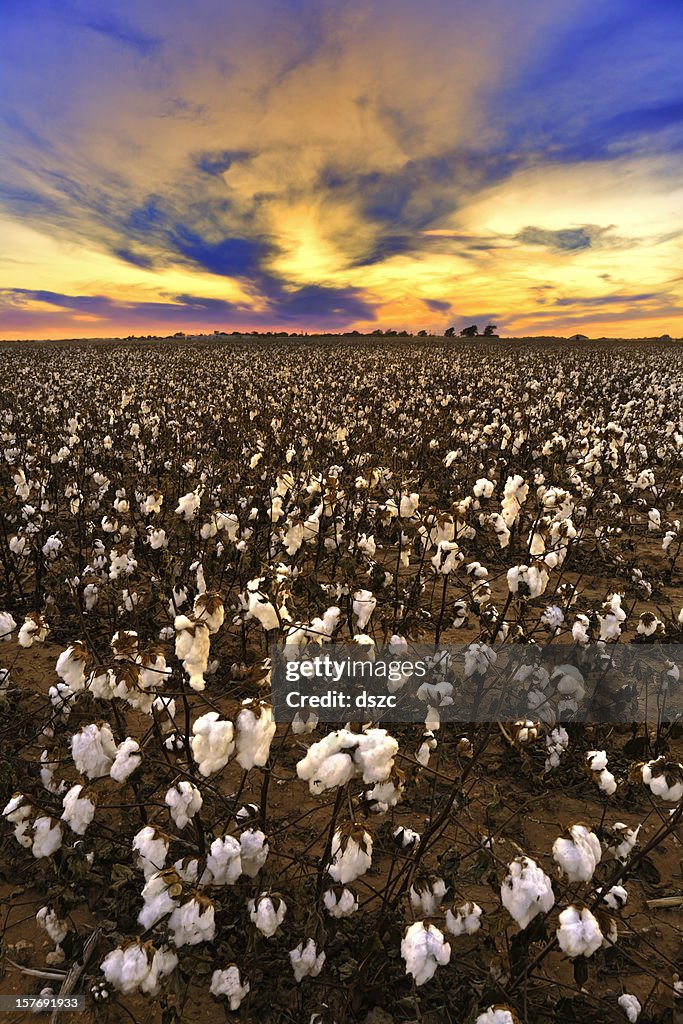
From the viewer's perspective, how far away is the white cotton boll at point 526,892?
204 centimetres

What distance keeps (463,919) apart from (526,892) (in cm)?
71

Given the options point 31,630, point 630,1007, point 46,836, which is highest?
point 31,630

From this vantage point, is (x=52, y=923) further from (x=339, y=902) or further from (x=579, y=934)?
(x=579, y=934)

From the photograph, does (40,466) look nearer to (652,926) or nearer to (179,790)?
(179,790)

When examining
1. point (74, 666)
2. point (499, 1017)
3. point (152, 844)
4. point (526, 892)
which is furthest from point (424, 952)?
point (74, 666)

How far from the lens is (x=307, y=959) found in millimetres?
2654

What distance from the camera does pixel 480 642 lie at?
4.75 meters

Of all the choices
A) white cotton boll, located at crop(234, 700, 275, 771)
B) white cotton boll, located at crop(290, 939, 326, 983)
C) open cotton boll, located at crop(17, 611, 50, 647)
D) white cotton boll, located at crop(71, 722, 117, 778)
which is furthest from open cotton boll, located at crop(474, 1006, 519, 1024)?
open cotton boll, located at crop(17, 611, 50, 647)

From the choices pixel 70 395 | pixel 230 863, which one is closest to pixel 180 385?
pixel 70 395

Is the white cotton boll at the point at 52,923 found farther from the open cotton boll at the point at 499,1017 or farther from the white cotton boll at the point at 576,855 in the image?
the white cotton boll at the point at 576,855

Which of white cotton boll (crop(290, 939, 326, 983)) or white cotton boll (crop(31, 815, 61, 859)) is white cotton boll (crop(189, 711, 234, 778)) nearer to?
white cotton boll (crop(31, 815, 61, 859))

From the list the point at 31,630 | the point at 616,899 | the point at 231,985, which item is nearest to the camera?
the point at 231,985

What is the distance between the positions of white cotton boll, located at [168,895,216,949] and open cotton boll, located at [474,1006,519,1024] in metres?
1.16

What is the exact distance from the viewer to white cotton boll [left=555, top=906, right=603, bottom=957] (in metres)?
2.03
